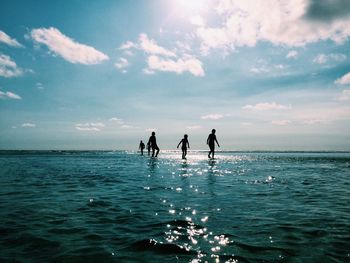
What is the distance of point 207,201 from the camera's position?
A: 7812mm

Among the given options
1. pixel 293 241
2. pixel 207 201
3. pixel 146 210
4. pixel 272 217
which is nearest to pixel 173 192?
pixel 207 201

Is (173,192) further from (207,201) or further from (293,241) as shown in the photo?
(293,241)

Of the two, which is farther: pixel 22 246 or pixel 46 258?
pixel 22 246

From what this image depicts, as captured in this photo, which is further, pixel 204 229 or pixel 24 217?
pixel 24 217

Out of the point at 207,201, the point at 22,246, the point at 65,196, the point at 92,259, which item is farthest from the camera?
the point at 65,196

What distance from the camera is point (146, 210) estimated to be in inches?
267

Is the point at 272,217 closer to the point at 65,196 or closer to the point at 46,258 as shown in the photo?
the point at 46,258

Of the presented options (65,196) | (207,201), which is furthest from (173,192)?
(65,196)

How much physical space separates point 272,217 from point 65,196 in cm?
572

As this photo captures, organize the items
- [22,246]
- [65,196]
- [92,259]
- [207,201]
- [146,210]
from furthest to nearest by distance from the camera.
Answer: [65,196] → [207,201] → [146,210] → [22,246] → [92,259]

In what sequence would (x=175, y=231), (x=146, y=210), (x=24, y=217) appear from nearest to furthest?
(x=175, y=231), (x=24, y=217), (x=146, y=210)

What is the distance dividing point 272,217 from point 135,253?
10.6 ft

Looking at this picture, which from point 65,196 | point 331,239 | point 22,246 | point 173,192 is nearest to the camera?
point 22,246

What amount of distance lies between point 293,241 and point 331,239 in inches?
25.2
